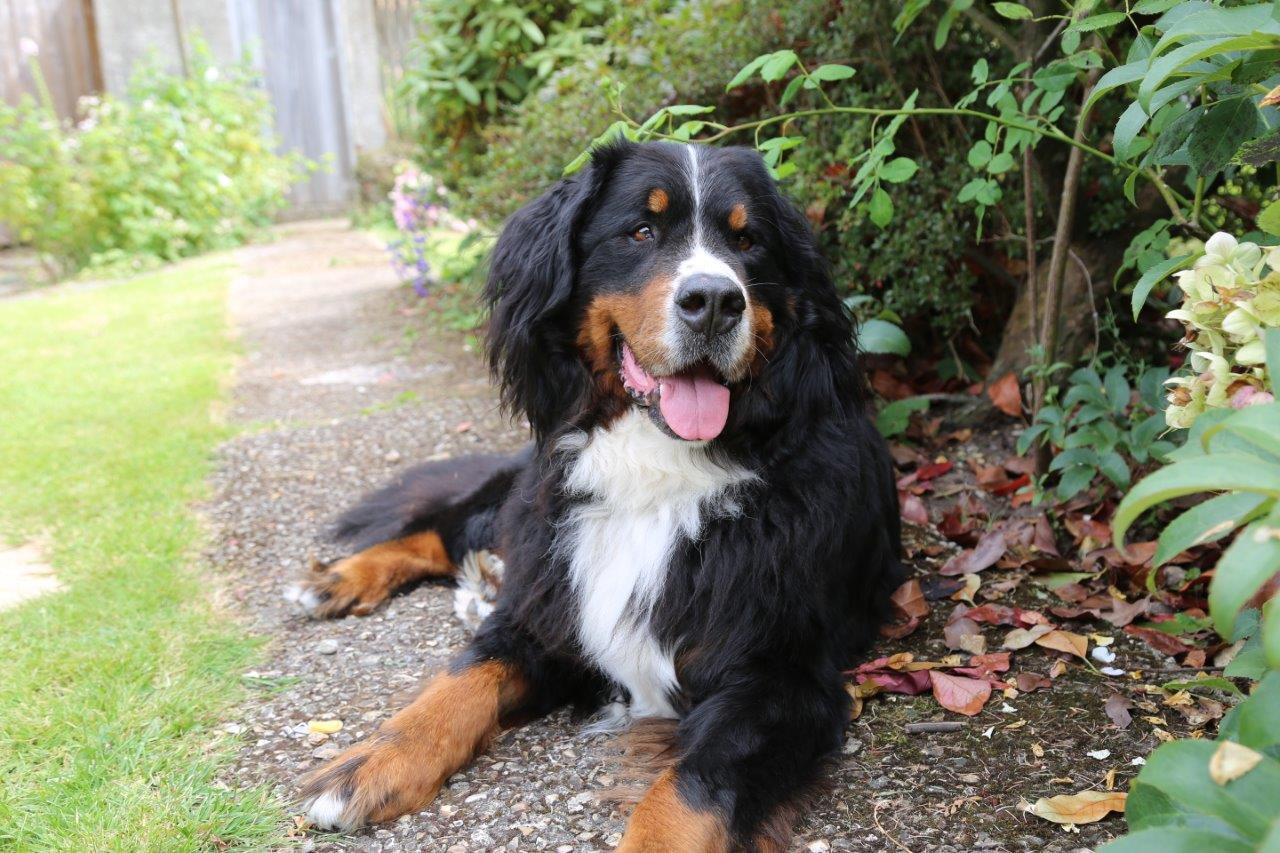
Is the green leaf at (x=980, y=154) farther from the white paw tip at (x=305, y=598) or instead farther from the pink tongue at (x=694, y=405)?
the white paw tip at (x=305, y=598)

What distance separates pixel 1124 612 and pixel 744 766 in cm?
145

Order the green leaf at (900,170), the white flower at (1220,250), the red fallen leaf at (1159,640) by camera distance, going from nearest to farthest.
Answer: the white flower at (1220,250)
the red fallen leaf at (1159,640)
the green leaf at (900,170)

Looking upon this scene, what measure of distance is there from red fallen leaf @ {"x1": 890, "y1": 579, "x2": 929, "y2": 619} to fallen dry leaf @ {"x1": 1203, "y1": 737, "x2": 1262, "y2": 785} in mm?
2148

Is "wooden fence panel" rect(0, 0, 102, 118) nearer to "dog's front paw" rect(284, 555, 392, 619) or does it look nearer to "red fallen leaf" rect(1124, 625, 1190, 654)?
"dog's front paw" rect(284, 555, 392, 619)

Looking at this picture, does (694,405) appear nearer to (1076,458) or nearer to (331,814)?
(331,814)

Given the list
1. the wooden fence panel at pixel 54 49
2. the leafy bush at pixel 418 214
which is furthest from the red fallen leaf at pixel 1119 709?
the wooden fence panel at pixel 54 49

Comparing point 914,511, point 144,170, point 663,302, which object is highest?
point 663,302

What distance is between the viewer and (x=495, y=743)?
260 centimetres

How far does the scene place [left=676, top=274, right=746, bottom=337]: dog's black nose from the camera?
2.47 metres

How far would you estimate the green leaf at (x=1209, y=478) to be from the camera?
38.8 inches

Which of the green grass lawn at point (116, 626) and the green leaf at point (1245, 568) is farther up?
the green leaf at point (1245, 568)

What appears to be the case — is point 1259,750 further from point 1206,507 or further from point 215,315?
point 215,315

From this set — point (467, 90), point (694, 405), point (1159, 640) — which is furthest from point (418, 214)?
point (1159, 640)

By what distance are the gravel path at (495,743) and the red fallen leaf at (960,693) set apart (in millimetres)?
32
